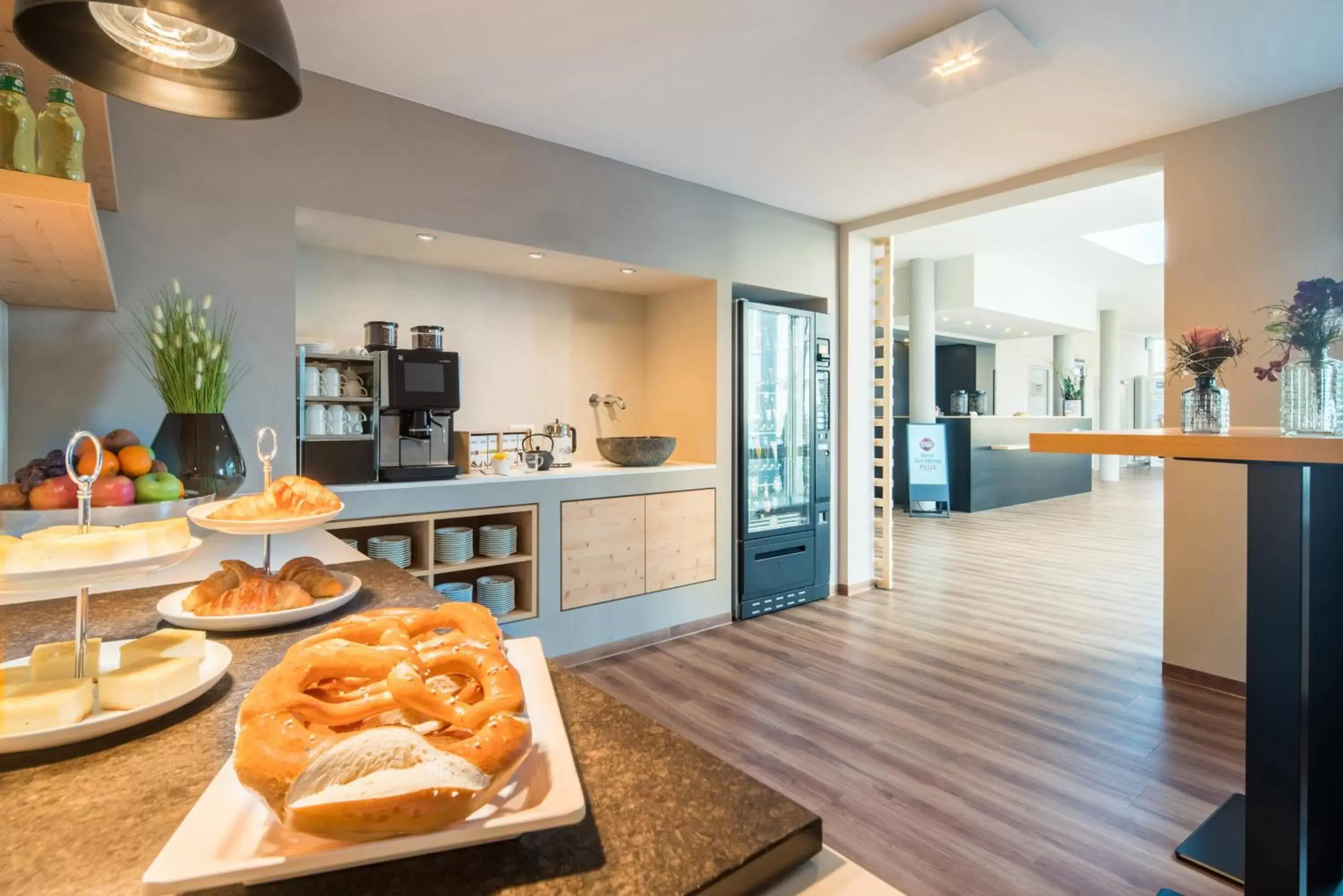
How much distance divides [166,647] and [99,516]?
784 mm

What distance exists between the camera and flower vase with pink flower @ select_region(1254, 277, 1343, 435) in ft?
5.27

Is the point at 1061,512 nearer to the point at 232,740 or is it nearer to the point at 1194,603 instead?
the point at 1194,603

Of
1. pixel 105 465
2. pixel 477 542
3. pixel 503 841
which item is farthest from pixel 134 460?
pixel 477 542

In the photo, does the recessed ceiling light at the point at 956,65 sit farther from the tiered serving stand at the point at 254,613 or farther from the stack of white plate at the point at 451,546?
the stack of white plate at the point at 451,546

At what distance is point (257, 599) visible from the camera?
3.30 ft

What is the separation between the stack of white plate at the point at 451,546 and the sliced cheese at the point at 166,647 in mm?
2382

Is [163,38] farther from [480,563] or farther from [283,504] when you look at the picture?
[480,563]

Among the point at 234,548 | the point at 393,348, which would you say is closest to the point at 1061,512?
the point at 393,348

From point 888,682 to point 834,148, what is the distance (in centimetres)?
258

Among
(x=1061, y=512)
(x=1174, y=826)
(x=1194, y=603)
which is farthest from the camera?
(x=1061, y=512)

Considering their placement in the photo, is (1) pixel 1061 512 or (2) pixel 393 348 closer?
(2) pixel 393 348

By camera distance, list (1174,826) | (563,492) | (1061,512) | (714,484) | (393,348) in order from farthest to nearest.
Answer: (1061,512)
(714,484)
(563,492)
(393,348)
(1174,826)

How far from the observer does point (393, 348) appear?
294 centimetres

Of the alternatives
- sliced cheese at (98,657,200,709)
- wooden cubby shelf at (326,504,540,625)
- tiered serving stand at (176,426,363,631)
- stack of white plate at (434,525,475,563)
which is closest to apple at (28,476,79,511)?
tiered serving stand at (176,426,363,631)
